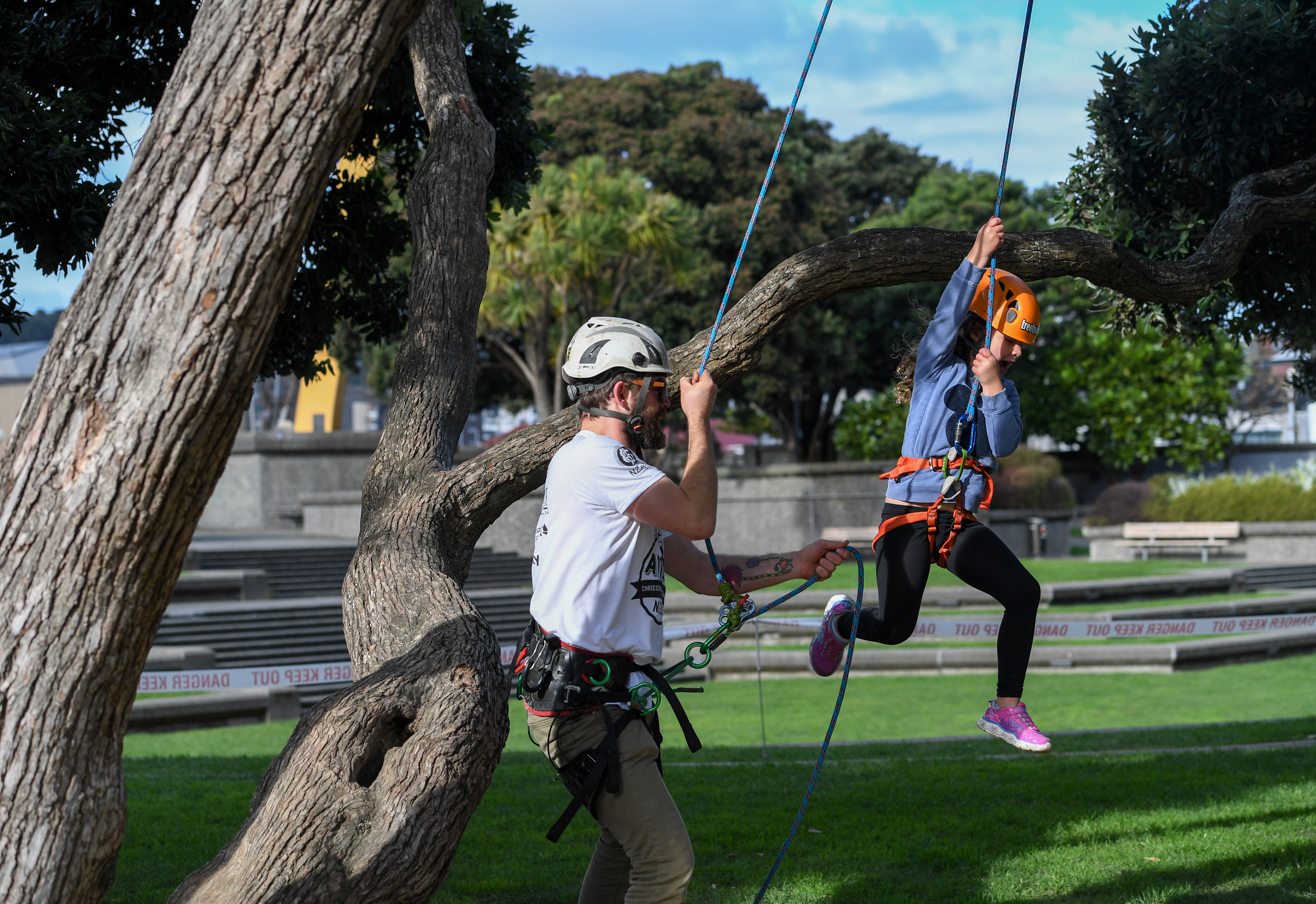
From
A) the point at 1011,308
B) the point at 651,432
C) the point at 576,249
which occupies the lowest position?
the point at 651,432

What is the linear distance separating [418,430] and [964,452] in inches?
83.0

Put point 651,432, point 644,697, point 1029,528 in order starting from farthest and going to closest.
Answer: point 1029,528 < point 651,432 < point 644,697

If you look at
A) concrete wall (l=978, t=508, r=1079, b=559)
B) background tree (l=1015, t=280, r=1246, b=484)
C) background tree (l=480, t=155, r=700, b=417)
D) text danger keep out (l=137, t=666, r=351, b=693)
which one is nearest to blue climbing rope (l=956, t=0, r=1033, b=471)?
text danger keep out (l=137, t=666, r=351, b=693)

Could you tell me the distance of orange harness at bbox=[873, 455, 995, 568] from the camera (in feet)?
13.4

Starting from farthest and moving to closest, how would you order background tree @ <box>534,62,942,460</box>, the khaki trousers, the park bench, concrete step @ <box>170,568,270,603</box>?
background tree @ <box>534,62,942,460</box>, the park bench, concrete step @ <box>170,568,270,603</box>, the khaki trousers

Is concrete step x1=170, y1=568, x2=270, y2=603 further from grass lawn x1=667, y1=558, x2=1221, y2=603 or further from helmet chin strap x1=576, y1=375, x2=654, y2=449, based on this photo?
helmet chin strap x1=576, y1=375, x2=654, y2=449

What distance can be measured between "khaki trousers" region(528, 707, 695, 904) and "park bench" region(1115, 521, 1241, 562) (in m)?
21.7

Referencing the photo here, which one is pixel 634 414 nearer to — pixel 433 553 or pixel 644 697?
pixel 644 697

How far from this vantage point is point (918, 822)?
19.5 ft

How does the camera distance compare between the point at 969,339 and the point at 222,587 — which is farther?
the point at 222,587

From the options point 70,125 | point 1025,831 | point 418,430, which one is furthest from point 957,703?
point 70,125

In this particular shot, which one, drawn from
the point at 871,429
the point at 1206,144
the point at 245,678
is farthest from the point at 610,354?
the point at 871,429

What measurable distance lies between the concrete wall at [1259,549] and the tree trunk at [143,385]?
21786 millimetres

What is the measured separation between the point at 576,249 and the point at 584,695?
19397 millimetres
